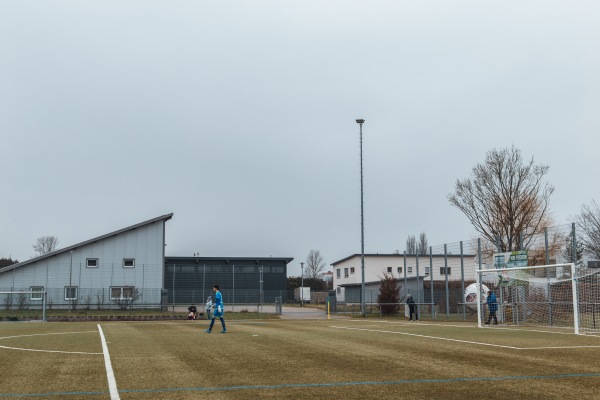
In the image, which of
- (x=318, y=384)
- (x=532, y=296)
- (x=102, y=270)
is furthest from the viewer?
(x=102, y=270)

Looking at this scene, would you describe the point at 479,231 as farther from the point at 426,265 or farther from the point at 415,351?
the point at 415,351

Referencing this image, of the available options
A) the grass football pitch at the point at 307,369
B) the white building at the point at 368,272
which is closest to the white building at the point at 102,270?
the white building at the point at 368,272

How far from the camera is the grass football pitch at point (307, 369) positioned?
8609mm

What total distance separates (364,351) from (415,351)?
1130 millimetres

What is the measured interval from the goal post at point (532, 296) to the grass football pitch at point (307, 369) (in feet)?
30.3

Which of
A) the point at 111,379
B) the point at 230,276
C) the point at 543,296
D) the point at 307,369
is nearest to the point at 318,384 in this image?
the point at 307,369

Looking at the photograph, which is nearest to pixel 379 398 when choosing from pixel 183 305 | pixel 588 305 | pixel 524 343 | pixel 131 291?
pixel 524 343

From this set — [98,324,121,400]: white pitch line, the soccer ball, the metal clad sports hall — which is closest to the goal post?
the soccer ball

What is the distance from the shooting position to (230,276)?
6184 cm

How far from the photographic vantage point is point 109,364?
467 inches

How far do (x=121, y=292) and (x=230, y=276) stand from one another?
49.6 ft

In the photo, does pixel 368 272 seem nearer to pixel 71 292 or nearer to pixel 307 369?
pixel 71 292

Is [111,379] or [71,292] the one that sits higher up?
[71,292]

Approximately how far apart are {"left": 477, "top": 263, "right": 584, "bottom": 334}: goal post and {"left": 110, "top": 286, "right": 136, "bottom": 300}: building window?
87.5ft
